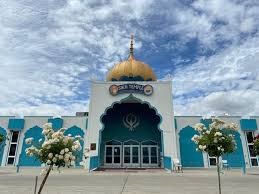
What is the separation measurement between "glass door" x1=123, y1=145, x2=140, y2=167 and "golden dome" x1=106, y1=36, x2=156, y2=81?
25.3 ft

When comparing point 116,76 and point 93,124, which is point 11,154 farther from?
point 116,76

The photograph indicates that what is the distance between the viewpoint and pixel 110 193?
30.6 feet

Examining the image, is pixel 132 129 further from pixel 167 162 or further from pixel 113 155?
pixel 167 162

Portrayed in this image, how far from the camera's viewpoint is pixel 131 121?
25953 millimetres

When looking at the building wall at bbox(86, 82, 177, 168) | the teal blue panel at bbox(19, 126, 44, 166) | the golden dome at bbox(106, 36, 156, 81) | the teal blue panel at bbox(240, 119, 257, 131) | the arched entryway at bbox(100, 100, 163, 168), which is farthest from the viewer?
the golden dome at bbox(106, 36, 156, 81)

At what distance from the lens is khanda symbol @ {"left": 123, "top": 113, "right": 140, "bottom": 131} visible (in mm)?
25781

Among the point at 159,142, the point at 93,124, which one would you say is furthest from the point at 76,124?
the point at 159,142

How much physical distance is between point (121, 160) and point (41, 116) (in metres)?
10.2

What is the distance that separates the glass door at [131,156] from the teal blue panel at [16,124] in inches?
457

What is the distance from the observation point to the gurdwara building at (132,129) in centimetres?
2387

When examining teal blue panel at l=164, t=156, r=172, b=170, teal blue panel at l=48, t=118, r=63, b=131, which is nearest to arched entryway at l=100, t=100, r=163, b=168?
teal blue panel at l=164, t=156, r=172, b=170

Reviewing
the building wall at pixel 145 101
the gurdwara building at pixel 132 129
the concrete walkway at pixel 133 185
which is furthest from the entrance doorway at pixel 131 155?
the concrete walkway at pixel 133 185

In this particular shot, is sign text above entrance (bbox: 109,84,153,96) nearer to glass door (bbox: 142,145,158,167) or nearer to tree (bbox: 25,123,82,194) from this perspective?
glass door (bbox: 142,145,158,167)

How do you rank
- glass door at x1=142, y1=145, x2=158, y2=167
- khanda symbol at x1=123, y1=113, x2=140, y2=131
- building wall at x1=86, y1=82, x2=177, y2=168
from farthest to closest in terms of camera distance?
khanda symbol at x1=123, y1=113, x2=140, y2=131 → glass door at x1=142, y1=145, x2=158, y2=167 → building wall at x1=86, y1=82, x2=177, y2=168
